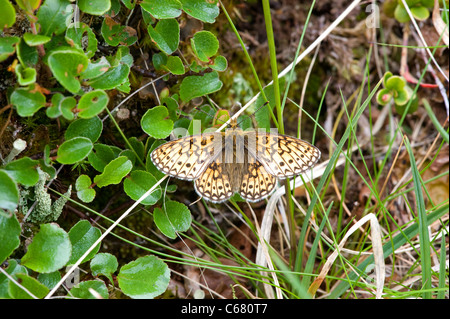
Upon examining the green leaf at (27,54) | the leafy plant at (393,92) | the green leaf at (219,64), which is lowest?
the leafy plant at (393,92)

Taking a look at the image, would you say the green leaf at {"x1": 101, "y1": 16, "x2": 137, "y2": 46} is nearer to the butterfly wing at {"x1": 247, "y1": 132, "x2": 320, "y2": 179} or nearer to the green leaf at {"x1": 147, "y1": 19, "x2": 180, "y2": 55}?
the green leaf at {"x1": 147, "y1": 19, "x2": 180, "y2": 55}

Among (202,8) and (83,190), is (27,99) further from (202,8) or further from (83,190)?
(202,8)

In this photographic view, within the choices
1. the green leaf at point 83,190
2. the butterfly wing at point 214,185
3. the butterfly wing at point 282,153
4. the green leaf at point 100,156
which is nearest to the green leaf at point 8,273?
the green leaf at point 83,190

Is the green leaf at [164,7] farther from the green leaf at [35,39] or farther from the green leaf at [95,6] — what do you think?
the green leaf at [35,39]

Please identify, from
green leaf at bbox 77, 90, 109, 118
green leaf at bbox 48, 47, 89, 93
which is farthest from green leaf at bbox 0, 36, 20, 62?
green leaf at bbox 77, 90, 109, 118

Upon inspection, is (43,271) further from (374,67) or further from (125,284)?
(374,67)
